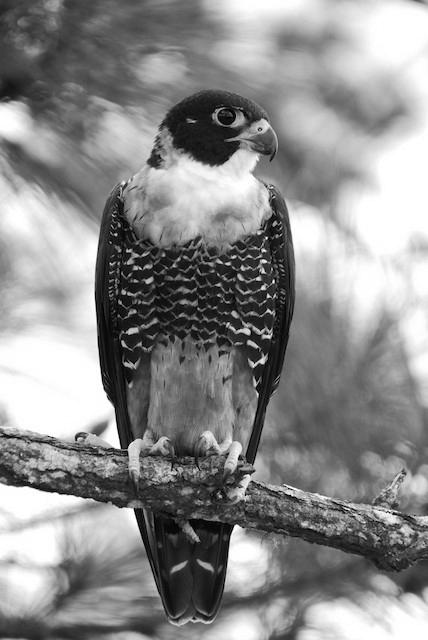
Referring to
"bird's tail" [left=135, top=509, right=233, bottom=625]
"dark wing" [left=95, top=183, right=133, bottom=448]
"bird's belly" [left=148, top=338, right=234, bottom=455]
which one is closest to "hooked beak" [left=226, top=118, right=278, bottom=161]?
"dark wing" [left=95, top=183, right=133, bottom=448]

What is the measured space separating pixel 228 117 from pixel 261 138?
0.54 feet

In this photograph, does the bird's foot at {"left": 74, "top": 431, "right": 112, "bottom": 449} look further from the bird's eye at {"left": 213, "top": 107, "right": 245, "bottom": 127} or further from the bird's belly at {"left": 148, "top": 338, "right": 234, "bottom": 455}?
the bird's eye at {"left": 213, "top": 107, "right": 245, "bottom": 127}

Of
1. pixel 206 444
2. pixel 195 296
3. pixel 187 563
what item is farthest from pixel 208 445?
pixel 195 296

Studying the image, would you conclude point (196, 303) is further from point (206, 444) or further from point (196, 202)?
point (206, 444)

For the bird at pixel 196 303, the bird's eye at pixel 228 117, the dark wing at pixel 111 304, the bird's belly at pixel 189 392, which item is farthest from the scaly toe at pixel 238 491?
the bird's eye at pixel 228 117

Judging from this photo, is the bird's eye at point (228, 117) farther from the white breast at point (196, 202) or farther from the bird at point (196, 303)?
the white breast at point (196, 202)

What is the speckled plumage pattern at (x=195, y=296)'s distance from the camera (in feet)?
12.7

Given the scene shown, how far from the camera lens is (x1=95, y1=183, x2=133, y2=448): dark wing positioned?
4.01 metres

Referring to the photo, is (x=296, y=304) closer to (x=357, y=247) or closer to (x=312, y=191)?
(x=357, y=247)

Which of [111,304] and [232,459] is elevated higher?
[111,304]

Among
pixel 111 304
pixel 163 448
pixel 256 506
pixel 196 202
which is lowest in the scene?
pixel 163 448

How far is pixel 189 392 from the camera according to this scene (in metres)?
3.99

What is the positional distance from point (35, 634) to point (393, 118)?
374cm

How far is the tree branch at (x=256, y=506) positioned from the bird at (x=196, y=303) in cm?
38
